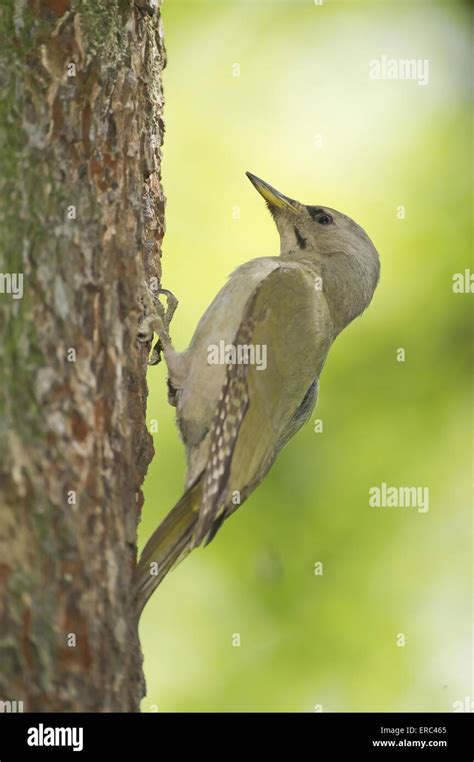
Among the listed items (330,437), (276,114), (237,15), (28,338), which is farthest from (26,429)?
(237,15)

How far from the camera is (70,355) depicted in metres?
3.33

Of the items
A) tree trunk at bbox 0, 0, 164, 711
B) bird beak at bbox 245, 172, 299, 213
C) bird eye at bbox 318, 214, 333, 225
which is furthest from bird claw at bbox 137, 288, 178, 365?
bird eye at bbox 318, 214, 333, 225

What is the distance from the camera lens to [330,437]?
6109mm

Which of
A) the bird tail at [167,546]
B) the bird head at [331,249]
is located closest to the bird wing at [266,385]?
the bird tail at [167,546]

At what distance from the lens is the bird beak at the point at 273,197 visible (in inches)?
221

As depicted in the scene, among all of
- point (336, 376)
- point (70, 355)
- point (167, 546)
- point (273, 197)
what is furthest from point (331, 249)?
point (70, 355)

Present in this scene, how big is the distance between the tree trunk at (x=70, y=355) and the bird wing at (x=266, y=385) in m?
0.67

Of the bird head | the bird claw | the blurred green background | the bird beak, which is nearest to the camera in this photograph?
the bird claw

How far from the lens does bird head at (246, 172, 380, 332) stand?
17.9 feet

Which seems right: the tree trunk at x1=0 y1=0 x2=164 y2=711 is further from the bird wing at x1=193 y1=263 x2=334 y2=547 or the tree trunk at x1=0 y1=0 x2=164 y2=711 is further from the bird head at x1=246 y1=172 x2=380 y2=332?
the bird head at x1=246 y1=172 x2=380 y2=332

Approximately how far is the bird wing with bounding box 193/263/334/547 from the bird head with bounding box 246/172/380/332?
33 centimetres

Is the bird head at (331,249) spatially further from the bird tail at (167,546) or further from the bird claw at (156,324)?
the bird tail at (167,546)
